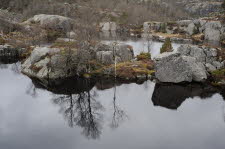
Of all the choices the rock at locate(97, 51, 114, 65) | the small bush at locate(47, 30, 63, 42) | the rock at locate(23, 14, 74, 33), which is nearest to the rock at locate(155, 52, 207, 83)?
the rock at locate(97, 51, 114, 65)

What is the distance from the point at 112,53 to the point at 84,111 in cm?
2722

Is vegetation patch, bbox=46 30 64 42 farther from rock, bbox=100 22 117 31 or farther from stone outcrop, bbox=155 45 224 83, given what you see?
stone outcrop, bbox=155 45 224 83

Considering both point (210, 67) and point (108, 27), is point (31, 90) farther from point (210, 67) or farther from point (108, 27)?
point (108, 27)

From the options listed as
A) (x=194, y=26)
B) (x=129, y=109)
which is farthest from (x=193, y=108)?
(x=194, y=26)

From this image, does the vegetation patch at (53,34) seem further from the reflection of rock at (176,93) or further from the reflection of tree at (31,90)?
the reflection of rock at (176,93)

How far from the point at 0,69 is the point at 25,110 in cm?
2817

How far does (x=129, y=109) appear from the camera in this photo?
36000 millimetres

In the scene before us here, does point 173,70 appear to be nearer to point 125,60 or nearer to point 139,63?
point 139,63

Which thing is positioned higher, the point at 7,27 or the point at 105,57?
the point at 7,27

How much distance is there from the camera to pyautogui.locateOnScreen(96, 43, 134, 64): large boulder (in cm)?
5844

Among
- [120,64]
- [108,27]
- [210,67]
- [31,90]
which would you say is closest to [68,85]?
[31,90]

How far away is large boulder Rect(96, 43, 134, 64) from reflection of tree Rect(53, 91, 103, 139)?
16.5 m

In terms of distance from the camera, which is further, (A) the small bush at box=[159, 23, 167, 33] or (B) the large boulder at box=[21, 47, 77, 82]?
(A) the small bush at box=[159, 23, 167, 33]

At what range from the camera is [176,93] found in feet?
142
